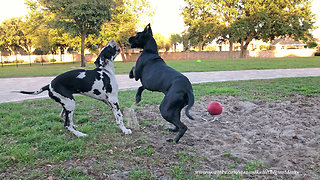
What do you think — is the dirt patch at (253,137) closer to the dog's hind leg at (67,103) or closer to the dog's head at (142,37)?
the dog's hind leg at (67,103)

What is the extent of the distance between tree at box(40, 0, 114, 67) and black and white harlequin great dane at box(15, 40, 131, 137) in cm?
1920

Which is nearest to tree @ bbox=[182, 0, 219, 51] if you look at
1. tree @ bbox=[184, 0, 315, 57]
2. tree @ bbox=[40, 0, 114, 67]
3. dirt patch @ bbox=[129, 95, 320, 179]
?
tree @ bbox=[184, 0, 315, 57]

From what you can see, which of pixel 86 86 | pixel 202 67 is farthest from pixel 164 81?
pixel 202 67

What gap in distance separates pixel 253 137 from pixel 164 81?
1981 millimetres

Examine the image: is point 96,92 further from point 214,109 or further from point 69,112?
point 214,109

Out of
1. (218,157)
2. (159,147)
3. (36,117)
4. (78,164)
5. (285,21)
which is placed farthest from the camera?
(285,21)

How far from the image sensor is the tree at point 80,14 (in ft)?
71.8

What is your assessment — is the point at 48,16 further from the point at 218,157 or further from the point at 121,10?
the point at 218,157

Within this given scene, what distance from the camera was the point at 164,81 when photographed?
3709 mm

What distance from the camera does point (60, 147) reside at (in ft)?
11.8

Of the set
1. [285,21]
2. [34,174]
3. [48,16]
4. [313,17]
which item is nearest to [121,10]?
[48,16]

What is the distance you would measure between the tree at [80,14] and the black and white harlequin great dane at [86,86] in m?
19.2

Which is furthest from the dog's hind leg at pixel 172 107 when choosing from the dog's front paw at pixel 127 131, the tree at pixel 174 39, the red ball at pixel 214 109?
the tree at pixel 174 39

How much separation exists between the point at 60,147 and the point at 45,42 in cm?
4637
